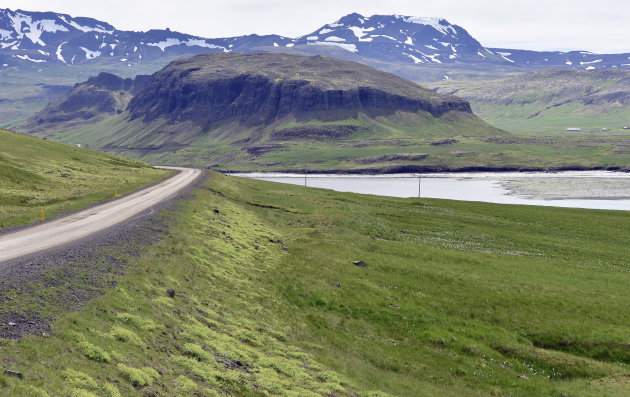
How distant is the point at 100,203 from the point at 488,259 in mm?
51909

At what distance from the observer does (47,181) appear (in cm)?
7262

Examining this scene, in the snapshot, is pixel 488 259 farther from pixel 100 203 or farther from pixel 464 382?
pixel 100 203

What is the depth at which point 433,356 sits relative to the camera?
3139 cm

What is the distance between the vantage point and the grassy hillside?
5100cm

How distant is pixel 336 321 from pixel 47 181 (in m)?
61.3

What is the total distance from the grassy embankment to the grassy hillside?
50.6 ft

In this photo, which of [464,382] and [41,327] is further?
[464,382]

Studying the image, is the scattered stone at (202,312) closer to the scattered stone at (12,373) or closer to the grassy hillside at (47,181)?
the scattered stone at (12,373)

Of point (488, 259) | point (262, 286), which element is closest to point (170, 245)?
point (262, 286)

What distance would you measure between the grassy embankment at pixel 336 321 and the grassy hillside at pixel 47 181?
15.4 meters

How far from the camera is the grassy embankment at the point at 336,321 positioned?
19.5 meters

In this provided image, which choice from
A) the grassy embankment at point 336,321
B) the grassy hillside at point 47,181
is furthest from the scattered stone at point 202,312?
the grassy hillside at point 47,181

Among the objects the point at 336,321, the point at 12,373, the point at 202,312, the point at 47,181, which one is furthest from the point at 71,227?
the point at 47,181


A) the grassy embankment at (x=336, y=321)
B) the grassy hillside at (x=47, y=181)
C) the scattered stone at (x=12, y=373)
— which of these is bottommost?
the grassy embankment at (x=336, y=321)
